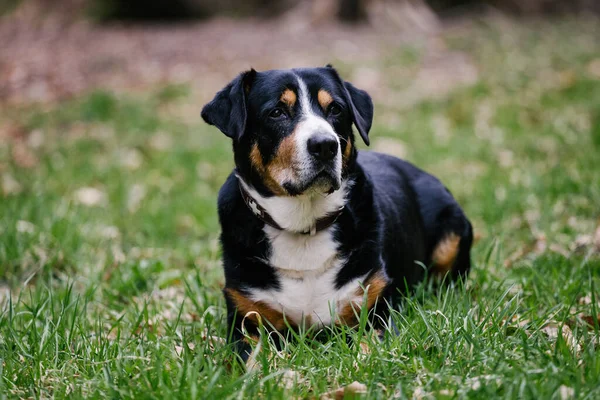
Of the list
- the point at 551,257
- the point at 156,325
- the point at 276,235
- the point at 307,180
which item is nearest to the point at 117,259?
the point at 156,325

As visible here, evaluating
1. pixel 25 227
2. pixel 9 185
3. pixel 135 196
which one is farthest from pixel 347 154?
A: pixel 9 185

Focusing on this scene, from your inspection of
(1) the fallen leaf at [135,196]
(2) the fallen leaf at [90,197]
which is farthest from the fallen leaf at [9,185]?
(1) the fallen leaf at [135,196]

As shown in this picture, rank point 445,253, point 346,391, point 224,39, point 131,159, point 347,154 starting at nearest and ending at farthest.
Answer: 1. point 346,391
2. point 347,154
3. point 445,253
4. point 131,159
5. point 224,39

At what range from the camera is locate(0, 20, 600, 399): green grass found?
2.38 m

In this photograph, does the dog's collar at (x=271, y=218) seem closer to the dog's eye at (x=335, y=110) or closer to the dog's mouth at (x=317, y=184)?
the dog's mouth at (x=317, y=184)

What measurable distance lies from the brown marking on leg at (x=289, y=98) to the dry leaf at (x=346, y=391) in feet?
4.25

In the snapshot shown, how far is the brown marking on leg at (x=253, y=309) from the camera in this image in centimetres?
292

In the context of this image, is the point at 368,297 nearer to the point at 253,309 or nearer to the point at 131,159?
the point at 253,309

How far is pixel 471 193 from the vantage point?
556 cm

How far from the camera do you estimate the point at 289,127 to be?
292 cm

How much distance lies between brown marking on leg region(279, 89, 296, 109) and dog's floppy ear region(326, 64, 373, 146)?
33 cm

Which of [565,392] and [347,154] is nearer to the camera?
[565,392]

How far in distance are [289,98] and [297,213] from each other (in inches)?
20.8

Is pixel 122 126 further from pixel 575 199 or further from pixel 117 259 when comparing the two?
pixel 575 199
